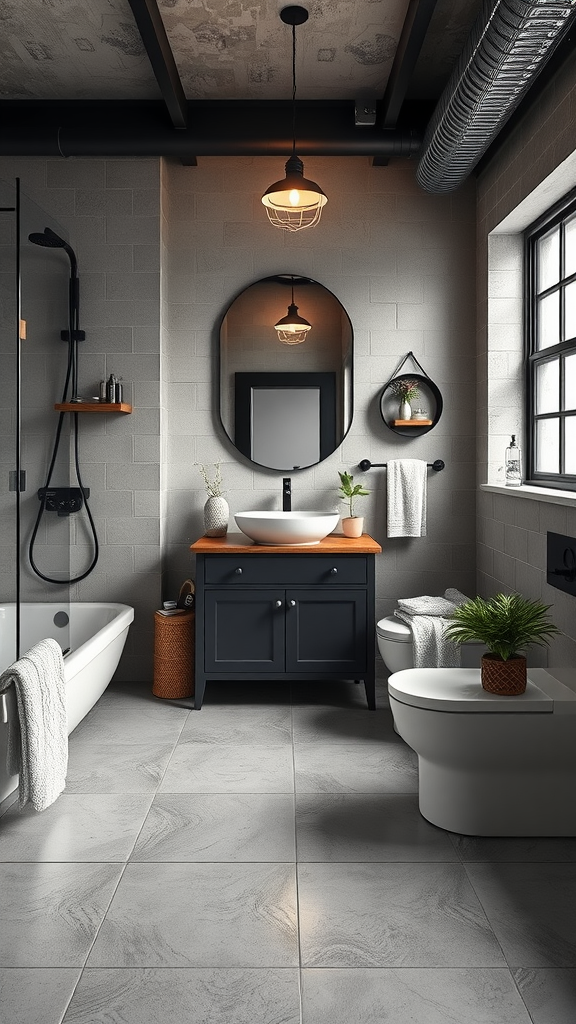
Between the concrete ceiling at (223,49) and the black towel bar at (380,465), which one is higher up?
the concrete ceiling at (223,49)

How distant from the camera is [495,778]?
8.02ft

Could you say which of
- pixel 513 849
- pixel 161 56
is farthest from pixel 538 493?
pixel 161 56

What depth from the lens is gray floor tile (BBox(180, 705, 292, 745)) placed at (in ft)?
11.1

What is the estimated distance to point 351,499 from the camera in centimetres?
425

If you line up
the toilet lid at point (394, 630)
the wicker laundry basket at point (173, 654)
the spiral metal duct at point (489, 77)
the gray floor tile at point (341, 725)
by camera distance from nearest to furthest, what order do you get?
1. the spiral metal duct at point (489, 77)
2. the gray floor tile at point (341, 725)
3. the toilet lid at point (394, 630)
4. the wicker laundry basket at point (173, 654)

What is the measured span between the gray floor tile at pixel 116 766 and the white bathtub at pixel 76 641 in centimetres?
14

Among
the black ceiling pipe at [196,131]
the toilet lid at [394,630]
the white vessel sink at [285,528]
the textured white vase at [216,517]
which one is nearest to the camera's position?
the toilet lid at [394,630]

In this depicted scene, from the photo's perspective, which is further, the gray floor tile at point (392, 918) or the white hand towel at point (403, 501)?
the white hand towel at point (403, 501)

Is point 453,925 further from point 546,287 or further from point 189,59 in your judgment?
point 189,59

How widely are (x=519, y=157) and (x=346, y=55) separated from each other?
888 mm

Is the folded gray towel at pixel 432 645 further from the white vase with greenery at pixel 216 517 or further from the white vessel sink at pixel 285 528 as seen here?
the white vase with greenery at pixel 216 517

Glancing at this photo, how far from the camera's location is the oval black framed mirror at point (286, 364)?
4.25 meters

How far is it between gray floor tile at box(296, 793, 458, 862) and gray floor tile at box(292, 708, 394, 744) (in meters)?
0.60

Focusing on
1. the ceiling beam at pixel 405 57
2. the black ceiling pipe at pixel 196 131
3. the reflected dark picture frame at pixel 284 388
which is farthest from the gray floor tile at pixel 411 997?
the black ceiling pipe at pixel 196 131
